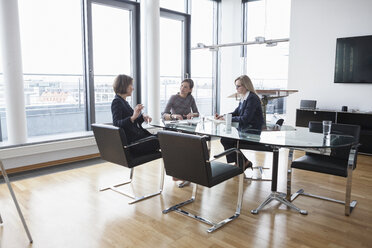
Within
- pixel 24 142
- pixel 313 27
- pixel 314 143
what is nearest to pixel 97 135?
pixel 24 142

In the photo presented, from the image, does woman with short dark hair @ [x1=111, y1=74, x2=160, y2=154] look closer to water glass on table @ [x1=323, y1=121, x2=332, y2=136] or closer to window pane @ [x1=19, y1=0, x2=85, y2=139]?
water glass on table @ [x1=323, y1=121, x2=332, y2=136]

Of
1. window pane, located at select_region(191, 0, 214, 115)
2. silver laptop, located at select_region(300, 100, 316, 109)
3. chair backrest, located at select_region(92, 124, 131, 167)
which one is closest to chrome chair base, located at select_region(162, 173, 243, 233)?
chair backrest, located at select_region(92, 124, 131, 167)

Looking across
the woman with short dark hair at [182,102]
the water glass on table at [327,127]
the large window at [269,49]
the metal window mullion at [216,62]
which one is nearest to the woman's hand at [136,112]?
the woman with short dark hair at [182,102]

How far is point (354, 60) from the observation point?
5406 millimetres

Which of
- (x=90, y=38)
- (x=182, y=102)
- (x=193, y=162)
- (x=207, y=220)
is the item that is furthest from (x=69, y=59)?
(x=207, y=220)

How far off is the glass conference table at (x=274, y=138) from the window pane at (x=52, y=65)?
2.08 metres

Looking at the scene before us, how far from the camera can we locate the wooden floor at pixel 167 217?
2.42 m

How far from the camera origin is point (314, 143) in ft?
8.61

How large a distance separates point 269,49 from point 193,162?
204 inches

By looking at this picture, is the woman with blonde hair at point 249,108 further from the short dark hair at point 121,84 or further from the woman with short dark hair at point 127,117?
the short dark hair at point 121,84

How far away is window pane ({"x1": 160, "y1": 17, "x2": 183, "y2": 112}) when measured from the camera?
6276 millimetres

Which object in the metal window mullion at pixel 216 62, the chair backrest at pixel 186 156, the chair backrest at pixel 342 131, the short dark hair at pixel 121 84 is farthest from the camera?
the metal window mullion at pixel 216 62

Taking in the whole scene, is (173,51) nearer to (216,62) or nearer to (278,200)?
(216,62)

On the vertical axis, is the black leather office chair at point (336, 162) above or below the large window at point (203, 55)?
below
